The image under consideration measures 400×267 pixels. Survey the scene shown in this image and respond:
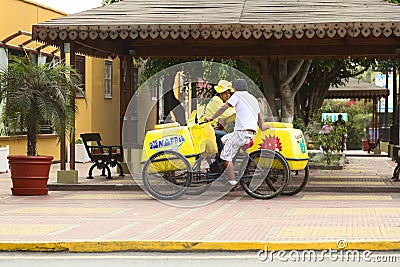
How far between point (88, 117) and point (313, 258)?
20.7m

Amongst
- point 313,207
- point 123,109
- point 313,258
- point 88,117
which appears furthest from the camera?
point 88,117

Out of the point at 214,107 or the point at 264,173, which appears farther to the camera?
the point at 214,107

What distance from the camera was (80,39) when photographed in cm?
1762

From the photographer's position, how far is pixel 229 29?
55.2 feet

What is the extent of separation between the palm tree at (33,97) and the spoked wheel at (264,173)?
358 cm

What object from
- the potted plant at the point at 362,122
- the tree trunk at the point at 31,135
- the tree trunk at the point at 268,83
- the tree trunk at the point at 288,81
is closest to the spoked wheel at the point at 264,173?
the tree trunk at the point at 31,135

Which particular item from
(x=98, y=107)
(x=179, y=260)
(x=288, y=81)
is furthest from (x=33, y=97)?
(x=98, y=107)

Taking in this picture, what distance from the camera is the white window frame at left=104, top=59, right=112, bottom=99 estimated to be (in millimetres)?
31844

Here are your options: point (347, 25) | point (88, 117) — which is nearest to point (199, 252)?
point (347, 25)

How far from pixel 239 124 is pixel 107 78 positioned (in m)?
17.4

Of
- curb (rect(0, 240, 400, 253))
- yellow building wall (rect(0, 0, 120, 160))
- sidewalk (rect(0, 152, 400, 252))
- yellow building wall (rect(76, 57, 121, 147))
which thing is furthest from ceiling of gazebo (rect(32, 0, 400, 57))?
yellow building wall (rect(76, 57, 121, 147))

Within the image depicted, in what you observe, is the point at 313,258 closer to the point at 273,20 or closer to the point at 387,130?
the point at 273,20

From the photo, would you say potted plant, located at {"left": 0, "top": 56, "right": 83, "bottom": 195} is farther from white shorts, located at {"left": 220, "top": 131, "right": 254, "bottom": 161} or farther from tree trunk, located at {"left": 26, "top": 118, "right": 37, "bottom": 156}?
white shorts, located at {"left": 220, "top": 131, "right": 254, "bottom": 161}

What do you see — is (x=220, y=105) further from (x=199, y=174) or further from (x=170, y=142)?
(x=199, y=174)
